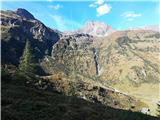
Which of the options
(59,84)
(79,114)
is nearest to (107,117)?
(79,114)

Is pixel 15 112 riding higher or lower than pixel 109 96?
higher

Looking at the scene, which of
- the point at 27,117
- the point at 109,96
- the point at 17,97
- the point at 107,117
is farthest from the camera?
the point at 109,96

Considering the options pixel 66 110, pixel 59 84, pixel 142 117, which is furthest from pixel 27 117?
pixel 59 84

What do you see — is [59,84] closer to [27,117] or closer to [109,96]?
[109,96]

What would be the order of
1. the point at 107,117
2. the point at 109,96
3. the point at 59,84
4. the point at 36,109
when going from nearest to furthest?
the point at 36,109
the point at 107,117
the point at 59,84
the point at 109,96

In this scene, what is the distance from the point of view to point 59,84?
94.6 metres

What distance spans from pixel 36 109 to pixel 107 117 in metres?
5.56

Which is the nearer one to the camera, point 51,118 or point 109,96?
point 51,118

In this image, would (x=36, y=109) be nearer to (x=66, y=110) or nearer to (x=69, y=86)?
(x=66, y=110)

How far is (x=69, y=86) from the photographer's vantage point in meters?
99.2

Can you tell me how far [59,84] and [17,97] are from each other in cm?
6854

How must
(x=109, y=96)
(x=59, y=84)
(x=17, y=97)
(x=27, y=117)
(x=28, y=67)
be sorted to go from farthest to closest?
(x=109, y=96), (x=28, y=67), (x=59, y=84), (x=17, y=97), (x=27, y=117)

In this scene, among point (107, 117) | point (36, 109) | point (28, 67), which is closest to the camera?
point (36, 109)

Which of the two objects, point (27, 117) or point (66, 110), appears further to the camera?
point (66, 110)
